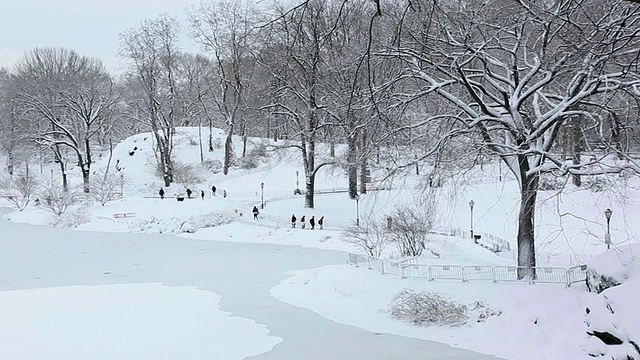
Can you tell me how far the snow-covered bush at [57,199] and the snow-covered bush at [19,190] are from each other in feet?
18.7

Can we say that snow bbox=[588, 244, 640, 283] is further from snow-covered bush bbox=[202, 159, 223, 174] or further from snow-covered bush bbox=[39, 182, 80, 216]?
snow-covered bush bbox=[202, 159, 223, 174]

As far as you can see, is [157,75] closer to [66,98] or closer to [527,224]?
[66,98]

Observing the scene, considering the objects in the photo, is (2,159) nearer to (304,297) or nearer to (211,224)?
(211,224)

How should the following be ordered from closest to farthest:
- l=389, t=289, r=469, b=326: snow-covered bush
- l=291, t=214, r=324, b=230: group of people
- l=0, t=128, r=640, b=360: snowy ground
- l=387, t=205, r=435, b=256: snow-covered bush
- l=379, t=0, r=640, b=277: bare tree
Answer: l=0, t=128, r=640, b=360: snowy ground, l=379, t=0, r=640, b=277: bare tree, l=389, t=289, r=469, b=326: snow-covered bush, l=387, t=205, r=435, b=256: snow-covered bush, l=291, t=214, r=324, b=230: group of people

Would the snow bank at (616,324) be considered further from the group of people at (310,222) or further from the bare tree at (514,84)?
the group of people at (310,222)

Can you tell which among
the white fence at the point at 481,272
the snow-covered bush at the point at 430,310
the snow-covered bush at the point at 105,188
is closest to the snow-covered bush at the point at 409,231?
the white fence at the point at 481,272

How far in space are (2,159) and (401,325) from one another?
7314 cm

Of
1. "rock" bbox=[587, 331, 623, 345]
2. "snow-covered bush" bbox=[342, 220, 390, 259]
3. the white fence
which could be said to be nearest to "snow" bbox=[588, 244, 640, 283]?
"rock" bbox=[587, 331, 623, 345]

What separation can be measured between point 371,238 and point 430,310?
36.9ft

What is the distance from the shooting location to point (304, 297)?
19906 mm

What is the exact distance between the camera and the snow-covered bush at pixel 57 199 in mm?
46469

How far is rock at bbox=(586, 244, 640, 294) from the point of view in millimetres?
12156

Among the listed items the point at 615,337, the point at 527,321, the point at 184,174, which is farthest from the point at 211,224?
the point at 615,337

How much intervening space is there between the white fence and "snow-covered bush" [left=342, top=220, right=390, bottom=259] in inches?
227
